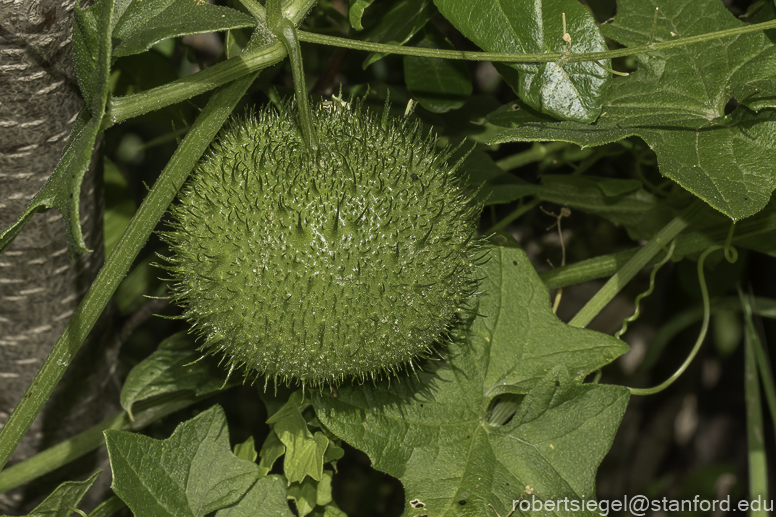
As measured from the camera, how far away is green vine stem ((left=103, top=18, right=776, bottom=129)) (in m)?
0.79

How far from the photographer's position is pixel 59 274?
1.13 meters

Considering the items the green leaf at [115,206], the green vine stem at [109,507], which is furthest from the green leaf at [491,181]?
the green vine stem at [109,507]

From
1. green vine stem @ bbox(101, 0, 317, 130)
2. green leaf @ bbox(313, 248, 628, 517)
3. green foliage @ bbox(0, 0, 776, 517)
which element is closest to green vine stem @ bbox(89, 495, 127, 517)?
green foliage @ bbox(0, 0, 776, 517)

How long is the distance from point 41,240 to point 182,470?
428mm

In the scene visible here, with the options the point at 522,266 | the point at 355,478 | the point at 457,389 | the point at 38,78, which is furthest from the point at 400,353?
the point at 355,478

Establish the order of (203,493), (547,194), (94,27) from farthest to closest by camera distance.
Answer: (547,194) < (203,493) < (94,27)

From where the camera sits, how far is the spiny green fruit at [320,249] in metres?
0.81

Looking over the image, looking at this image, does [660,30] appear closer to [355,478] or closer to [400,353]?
[400,353]

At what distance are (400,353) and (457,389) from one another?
25cm

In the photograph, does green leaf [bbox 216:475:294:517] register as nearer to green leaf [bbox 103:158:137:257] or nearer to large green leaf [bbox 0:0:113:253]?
large green leaf [bbox 0:0:113:253]

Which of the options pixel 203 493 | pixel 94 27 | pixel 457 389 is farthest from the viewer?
pixel 457 389

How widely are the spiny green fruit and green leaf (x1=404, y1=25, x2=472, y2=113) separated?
31cm

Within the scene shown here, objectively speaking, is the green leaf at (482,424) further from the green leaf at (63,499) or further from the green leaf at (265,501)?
the green leaf at (63,499)

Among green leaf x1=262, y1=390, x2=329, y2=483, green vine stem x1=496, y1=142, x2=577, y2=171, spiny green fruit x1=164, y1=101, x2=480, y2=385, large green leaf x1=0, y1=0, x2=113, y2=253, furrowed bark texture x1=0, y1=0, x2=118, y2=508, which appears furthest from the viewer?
green vine stem x1=496, y1=142, x2=577, y2=171
